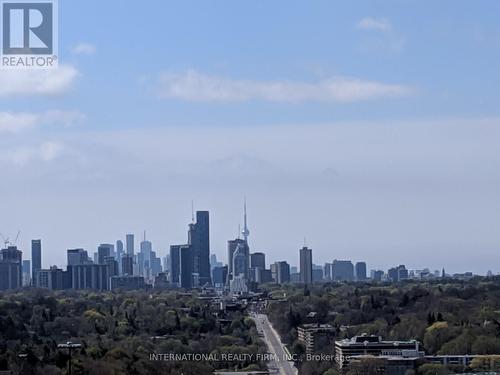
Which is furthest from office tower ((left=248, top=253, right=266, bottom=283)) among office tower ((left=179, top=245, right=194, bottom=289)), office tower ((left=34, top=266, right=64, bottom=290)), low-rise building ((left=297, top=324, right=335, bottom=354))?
low-rise building ((left=297, top=324, right=335, bottom=354))

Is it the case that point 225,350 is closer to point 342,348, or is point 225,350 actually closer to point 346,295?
point 342,348

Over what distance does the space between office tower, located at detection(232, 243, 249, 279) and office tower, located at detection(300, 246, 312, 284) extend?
475 cm

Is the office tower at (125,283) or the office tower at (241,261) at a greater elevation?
the office tower at (241,261)

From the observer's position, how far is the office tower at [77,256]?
373 ft

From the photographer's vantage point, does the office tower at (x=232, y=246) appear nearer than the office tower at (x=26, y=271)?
No

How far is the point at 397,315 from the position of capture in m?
53.9

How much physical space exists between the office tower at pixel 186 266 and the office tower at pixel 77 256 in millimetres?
8103

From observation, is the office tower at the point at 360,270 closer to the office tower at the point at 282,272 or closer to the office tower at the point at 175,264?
the office tower at the point at 282,272

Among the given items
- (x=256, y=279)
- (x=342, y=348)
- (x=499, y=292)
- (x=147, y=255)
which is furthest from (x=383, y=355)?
(x=147, y=255)

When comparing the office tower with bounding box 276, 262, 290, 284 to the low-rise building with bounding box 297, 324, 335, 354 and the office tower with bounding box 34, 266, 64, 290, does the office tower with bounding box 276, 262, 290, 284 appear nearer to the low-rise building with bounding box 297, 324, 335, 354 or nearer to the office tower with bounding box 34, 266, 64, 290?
the office tower with bounding box 34, 266, 64, 290

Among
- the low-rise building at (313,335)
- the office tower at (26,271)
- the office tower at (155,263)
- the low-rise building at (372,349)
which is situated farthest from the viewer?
the office tower at (155,263)

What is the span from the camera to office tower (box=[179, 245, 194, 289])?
111 meters

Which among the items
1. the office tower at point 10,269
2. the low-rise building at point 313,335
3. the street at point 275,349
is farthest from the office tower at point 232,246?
the low-rise building at point 313,335

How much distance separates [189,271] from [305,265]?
33.8ft
